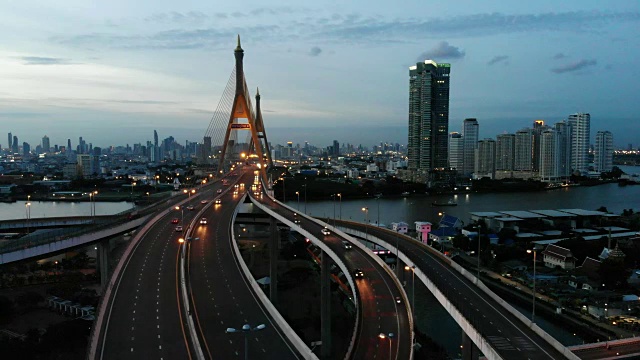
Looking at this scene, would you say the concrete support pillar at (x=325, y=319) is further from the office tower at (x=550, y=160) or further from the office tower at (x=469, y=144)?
the office tower at (x=469, y=144)


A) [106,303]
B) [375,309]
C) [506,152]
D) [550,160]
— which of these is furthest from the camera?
[506,152]

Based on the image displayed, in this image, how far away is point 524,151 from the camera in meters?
49.3

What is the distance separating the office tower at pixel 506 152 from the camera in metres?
50.7

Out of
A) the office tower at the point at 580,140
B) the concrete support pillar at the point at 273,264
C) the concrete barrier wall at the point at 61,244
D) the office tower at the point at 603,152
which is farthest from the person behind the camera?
the office tower at the point at 603,152

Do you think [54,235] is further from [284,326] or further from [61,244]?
[284,326]

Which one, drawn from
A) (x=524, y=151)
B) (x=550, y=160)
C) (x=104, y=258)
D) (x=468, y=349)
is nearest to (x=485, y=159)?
(x=524, y=151)

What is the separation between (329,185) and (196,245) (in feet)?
94.5

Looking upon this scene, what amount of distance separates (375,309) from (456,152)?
46633 mm

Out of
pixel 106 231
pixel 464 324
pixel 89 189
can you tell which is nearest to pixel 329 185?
pixel 89 189

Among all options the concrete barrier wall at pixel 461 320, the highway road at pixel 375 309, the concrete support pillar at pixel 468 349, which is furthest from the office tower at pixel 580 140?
the concrete support pillar at pixel 468 349

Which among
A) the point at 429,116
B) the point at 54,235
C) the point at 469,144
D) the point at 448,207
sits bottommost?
the point at 448,207

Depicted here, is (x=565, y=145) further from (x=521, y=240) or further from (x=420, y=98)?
(x=521, y=240)

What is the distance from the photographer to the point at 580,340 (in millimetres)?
9297

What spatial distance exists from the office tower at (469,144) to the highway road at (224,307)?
1764 inches
